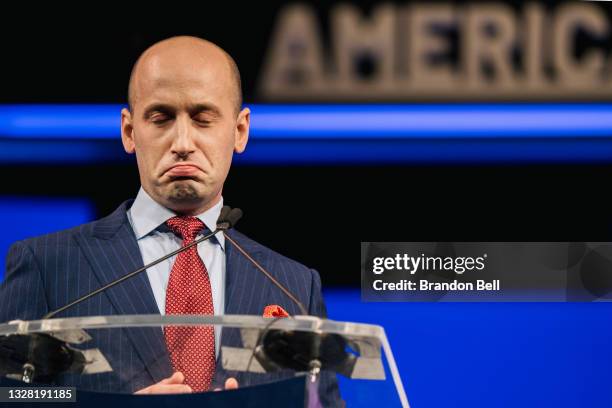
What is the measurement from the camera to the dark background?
336 cm

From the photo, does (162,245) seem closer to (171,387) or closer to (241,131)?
A: (241,131)

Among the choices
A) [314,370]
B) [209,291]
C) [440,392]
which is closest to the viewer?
[314,370]

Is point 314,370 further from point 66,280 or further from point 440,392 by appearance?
point 440,392

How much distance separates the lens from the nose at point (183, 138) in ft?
9.06

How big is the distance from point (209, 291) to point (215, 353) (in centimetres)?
79

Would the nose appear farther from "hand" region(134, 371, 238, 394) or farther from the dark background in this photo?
"hand" region(134, 371, 238, 394)

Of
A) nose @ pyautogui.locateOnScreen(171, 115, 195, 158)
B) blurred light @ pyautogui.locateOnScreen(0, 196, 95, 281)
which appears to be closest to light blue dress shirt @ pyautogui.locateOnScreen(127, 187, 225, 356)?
nose @ pyautogui.locateOnScreen(171, 115, 195, 158)

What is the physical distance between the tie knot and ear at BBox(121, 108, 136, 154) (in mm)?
376

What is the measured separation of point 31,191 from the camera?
11.0ft

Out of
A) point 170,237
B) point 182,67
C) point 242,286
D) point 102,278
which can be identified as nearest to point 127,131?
point 182,67

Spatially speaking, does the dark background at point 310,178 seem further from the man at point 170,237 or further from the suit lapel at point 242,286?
the suit lapel at point 242,286

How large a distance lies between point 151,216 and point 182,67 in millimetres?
413

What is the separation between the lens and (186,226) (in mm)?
2725

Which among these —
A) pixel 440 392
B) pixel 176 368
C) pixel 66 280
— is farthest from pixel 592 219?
pixel 176 368
